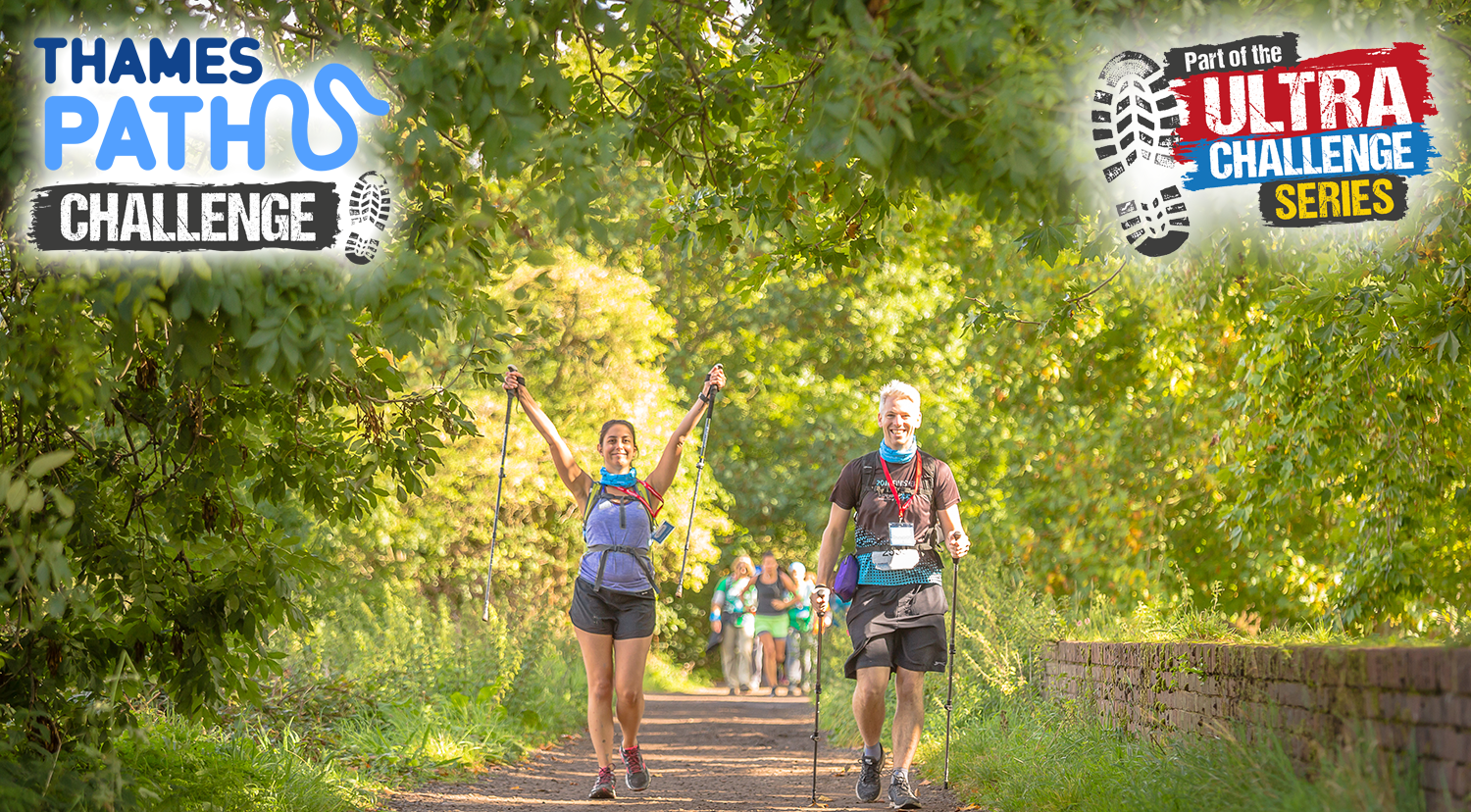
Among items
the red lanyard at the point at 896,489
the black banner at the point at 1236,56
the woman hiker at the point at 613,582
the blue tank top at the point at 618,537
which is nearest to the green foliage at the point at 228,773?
the woman hiker at the point at 613,582

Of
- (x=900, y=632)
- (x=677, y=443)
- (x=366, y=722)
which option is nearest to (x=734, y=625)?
(x=366, y=722)

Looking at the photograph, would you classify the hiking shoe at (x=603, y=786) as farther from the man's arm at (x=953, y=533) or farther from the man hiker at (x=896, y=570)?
the man's arm at (x=953, y=533)

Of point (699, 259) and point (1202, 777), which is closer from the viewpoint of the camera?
point (1202, 777)

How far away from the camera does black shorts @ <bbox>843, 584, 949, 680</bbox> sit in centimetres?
703

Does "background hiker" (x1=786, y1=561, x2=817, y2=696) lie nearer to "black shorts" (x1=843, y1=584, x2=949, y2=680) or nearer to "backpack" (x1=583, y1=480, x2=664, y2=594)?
"backpack" (x1=583, y1=480, x2=664, y2=594)

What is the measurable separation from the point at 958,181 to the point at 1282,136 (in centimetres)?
161

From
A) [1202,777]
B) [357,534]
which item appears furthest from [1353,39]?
[357,534]

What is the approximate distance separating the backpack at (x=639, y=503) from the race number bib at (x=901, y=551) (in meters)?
1.27

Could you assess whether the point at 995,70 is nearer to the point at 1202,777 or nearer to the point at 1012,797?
the point at 1202,777

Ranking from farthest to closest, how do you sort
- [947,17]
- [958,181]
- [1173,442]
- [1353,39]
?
[1173,442] → [1353,39] → [958,181] → [947,17]

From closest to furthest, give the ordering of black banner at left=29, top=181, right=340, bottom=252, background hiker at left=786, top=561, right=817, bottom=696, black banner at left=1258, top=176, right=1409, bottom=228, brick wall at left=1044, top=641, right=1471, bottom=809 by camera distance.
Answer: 1. brick wall at left=1044, top=641, right=1471, bottom=809
2. black banner at left=29, top=181, right=340, bottom=252
3. black banner at left=1258, top=176, right=1409, bottom=228
4. background hiker at left=786, top=561, right=817, bottom=696

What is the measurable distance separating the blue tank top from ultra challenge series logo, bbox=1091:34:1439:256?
327cm

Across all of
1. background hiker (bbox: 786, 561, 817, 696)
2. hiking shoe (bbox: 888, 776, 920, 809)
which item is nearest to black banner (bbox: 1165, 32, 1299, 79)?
hiking shoe (bbox: 888, 776, 920, 809)

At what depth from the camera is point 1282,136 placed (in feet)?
17.1
